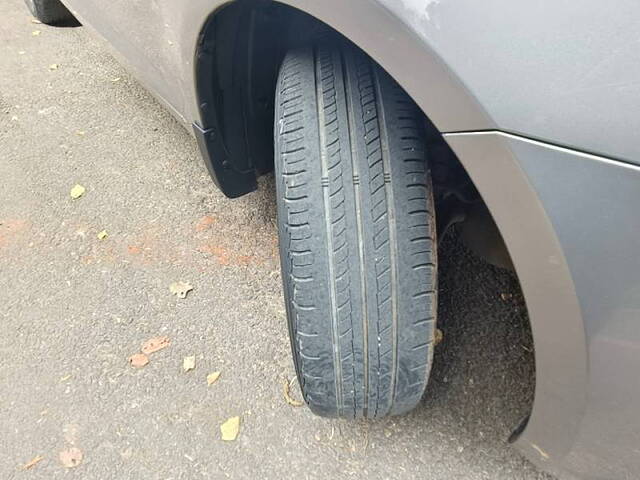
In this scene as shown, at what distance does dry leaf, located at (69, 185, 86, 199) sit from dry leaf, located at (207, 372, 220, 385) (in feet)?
3.88

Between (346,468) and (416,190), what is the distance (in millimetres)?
836

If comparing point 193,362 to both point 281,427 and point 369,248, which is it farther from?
point 369,248

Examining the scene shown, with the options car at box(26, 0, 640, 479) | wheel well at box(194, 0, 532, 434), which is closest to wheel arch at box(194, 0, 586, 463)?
car at box(26, 0, 640, 479)

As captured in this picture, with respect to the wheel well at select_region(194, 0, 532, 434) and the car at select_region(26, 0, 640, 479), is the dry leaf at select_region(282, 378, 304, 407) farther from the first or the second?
the wheel well at select_region(194, 0, 532, 434)

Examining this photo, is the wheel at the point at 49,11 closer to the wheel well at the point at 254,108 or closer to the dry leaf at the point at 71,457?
the wheel well at the point at 254,108

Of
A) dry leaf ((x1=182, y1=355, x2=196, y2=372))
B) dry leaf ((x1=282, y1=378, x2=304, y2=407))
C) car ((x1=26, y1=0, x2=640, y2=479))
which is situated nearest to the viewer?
car ((x1=26, y1=0, x2=640, y2=479))

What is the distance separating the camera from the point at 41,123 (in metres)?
3.11

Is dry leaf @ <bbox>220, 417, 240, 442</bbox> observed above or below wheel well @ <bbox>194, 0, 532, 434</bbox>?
Answer: below

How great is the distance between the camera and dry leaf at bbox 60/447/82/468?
1747 mm

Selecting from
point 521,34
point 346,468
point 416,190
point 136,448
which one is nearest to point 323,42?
point 416,190

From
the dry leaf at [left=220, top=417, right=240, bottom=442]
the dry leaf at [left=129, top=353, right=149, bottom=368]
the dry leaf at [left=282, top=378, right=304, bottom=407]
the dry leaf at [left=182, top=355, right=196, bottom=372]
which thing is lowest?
the dry leaf at [left=129, top=353, right=149, bottom=368]

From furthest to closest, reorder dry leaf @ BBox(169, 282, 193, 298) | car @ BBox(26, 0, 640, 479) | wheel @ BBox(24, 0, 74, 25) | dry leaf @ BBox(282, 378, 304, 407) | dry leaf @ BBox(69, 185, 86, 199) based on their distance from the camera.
A: wheel @ BBox(24, 0, 74, 25), dry leaf @ BBox(69, 185, 86, 199), dry leaf @ BBox(169, 282, 193, 298), dry leaf @ BBox(282, 378, 304, 407), car @ BBox(26, 0, 640, 479)

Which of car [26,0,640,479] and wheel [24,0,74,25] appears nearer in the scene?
car [26,0,640,479]

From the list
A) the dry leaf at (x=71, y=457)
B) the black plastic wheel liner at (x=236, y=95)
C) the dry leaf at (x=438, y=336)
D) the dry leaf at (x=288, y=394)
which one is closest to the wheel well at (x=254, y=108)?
the black plastic wheel liner at (x=236, y=95)
